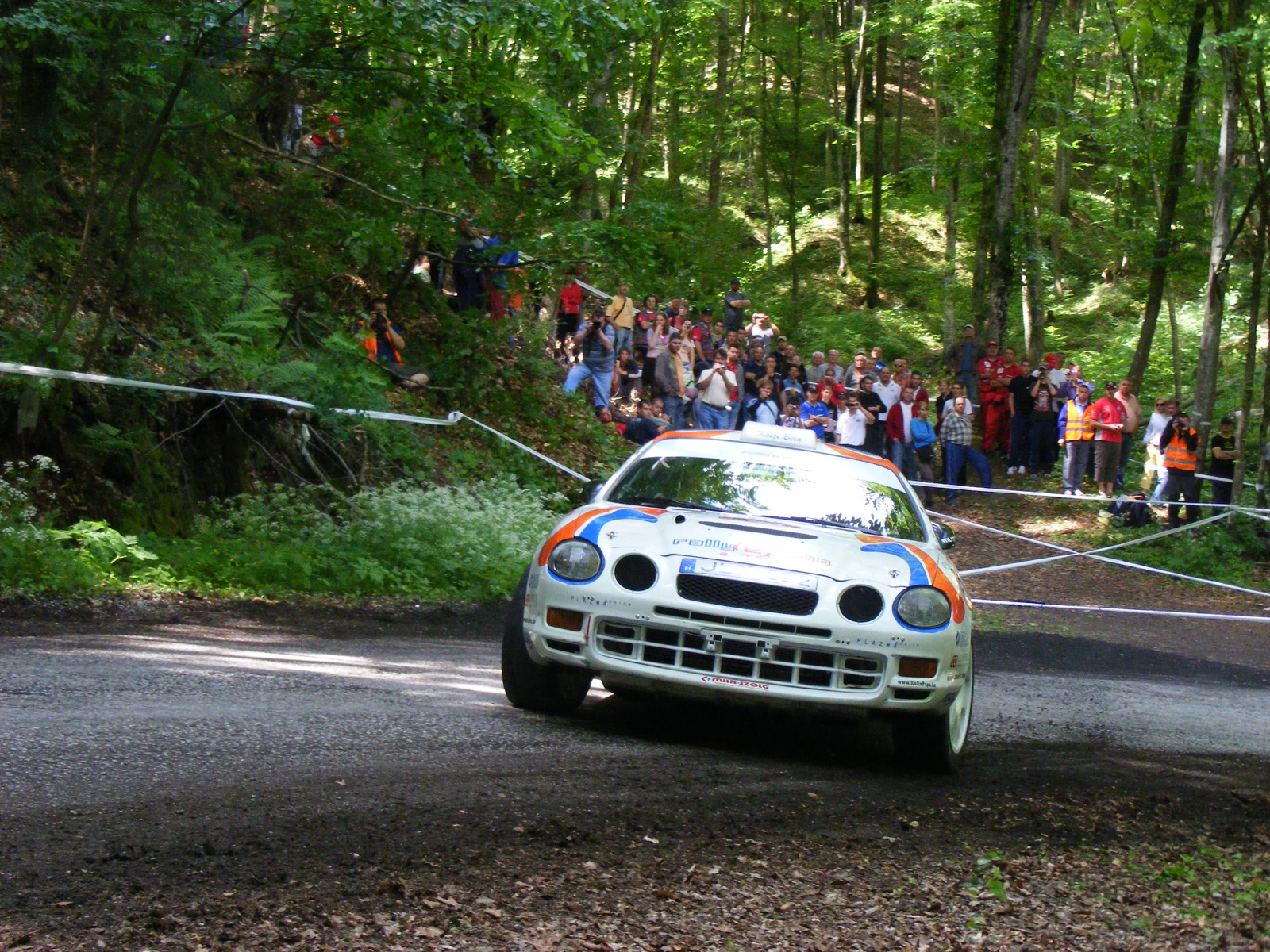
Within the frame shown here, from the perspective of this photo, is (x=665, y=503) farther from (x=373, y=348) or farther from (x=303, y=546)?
(x=373, y=348)

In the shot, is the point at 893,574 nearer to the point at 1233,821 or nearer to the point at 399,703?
the point at 1233,821

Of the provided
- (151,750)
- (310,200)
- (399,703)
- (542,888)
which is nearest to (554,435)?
(310,200)

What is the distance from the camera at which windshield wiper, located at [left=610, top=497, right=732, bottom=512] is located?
7.33m

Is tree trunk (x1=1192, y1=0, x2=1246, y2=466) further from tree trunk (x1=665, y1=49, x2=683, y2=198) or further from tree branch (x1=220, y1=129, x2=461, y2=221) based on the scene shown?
tree trunk (x1=665, y1=49, x2=683, y2=198)

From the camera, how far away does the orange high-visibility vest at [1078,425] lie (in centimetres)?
2241

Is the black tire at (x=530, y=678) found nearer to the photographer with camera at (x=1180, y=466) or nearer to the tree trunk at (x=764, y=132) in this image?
the photographer with camera at (x=1180, y=466)

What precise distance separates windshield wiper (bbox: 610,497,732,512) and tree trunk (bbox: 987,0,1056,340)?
20.6 meters

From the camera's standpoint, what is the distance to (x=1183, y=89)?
24453 mm

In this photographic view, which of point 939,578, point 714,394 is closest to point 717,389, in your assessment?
point 714,394

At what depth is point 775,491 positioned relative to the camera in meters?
7.59

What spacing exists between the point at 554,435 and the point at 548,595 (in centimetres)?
1278

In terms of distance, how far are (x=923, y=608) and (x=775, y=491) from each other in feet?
4.68

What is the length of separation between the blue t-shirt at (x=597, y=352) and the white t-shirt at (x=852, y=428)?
4.48 meters

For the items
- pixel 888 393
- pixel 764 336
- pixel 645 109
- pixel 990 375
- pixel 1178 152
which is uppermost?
pixel 645 109
